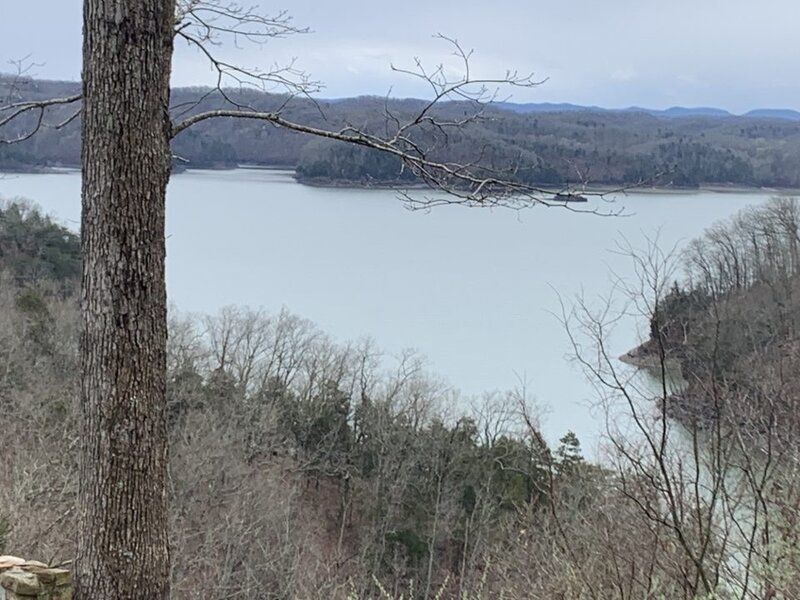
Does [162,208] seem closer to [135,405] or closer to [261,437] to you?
[135,405]

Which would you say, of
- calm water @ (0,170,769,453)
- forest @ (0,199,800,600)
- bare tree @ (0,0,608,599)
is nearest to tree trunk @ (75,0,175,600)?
bare tree @ (0,0,608,599)

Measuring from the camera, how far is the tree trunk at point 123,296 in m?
2.08

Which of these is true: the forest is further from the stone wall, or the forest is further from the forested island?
the stone wall

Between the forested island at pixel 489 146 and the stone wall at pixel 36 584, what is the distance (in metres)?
1.20

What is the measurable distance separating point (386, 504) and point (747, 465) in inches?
445

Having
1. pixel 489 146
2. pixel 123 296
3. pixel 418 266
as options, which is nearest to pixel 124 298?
pixel 123 296

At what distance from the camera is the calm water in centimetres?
1862

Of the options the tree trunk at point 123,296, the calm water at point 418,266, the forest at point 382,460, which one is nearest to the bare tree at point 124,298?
the tree trunk at point 123,296

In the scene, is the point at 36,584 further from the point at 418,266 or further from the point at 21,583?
the point at 418,266

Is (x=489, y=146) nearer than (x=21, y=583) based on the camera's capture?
No

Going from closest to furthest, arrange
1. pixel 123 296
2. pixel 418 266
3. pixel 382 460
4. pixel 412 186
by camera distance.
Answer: pixel 123 296 < pixel 412 186 < pixel 382 460 < pixel 418 266

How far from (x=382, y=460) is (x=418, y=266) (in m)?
15.6

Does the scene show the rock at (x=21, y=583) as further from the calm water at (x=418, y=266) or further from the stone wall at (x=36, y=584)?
the calm water at (x=418, y=266)

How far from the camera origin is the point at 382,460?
14578 mm
